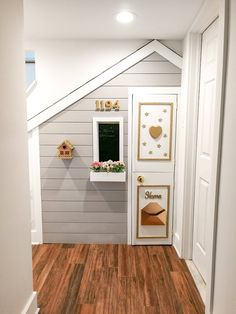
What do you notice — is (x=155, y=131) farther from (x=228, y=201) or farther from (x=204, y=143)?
(x=228, y=201)

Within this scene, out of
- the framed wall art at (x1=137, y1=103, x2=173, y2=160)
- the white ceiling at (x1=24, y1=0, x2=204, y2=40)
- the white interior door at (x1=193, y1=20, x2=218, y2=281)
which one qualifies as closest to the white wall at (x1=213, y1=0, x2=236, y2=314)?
the white interior door at (x1=193, y1=20, x2=218, y2=281)

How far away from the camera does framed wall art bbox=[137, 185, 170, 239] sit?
2930 mm

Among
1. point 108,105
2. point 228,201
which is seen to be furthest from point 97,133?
point 228,201

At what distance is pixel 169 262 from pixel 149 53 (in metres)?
2.32

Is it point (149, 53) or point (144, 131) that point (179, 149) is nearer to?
point (144, 131)

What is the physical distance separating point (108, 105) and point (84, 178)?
91 centimetres

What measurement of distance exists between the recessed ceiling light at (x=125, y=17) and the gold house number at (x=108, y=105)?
83 cm

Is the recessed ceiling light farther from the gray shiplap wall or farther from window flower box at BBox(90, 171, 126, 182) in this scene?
window flower box at BBox(90, 171, 126, 182)

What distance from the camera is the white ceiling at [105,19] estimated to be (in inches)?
75.3

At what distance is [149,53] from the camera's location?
272 centimetres

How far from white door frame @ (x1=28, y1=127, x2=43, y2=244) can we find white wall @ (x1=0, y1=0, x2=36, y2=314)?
1204mm

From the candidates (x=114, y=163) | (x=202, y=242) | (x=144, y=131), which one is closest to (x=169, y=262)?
(x=202, y=242)

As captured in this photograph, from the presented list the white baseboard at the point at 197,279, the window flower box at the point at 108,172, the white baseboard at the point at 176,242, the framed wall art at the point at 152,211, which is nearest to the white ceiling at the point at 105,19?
the window flower box at the point at 108,172

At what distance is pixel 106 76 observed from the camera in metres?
2.75
